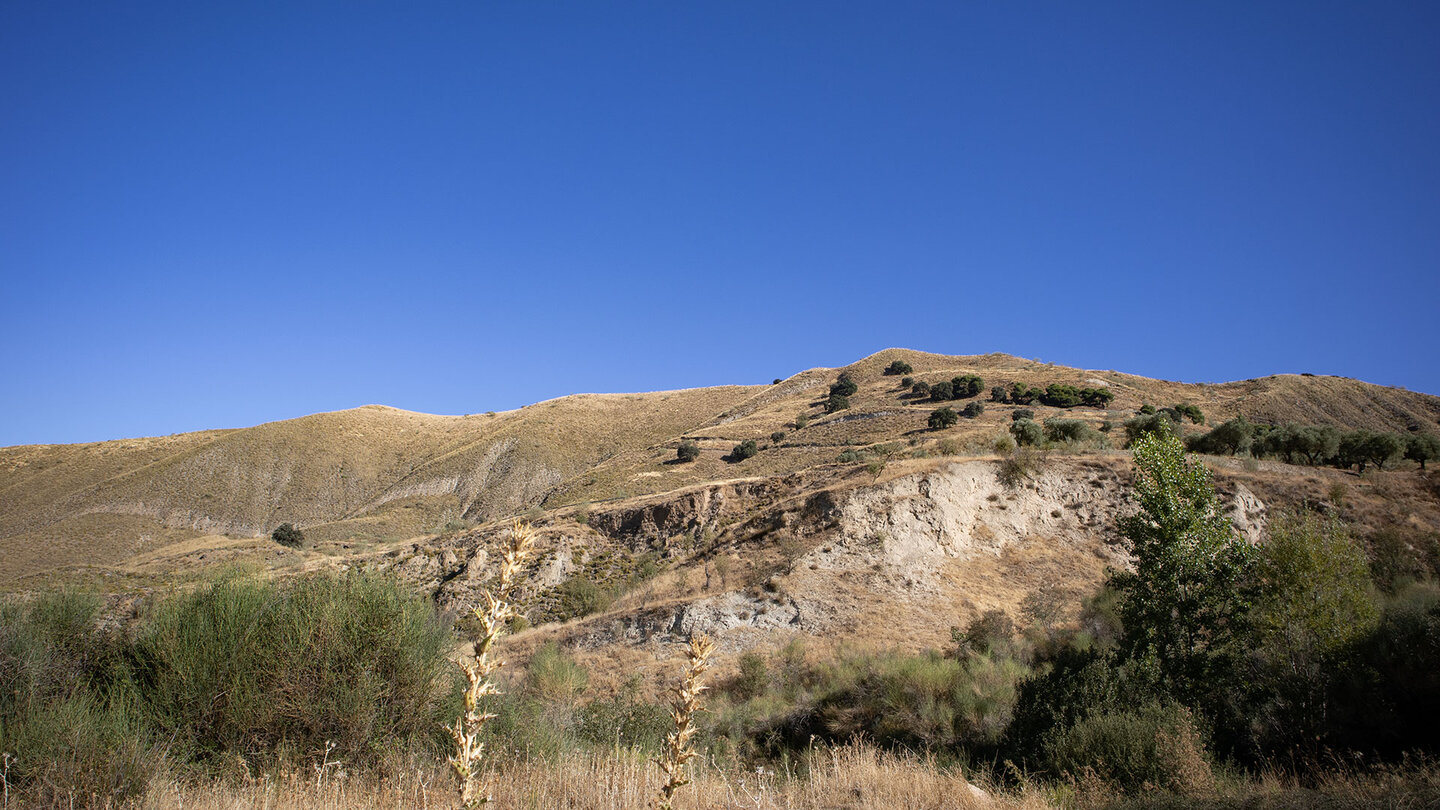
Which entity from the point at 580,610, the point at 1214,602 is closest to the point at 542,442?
the point at 580,610

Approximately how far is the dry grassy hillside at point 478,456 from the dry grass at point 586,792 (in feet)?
97.2

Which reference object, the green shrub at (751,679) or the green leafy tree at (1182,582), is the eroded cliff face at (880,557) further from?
the green leafy tree at (1182,582)

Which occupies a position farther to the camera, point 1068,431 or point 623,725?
point 1068,431

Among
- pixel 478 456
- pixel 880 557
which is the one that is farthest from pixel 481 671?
pixel 478 456

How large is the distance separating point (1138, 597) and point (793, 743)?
349 inches

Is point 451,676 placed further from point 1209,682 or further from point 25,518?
point 25,518

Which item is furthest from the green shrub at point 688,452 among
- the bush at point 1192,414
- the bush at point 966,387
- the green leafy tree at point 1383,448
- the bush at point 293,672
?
the bush at point 293,672

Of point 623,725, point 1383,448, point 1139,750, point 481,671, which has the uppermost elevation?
point 1383,448

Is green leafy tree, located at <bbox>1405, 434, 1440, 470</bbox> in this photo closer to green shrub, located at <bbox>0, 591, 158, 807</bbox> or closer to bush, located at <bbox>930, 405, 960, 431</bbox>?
bush, located at <bbox>930, 405, 960, 431</bbox>

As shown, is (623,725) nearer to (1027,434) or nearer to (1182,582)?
(1182,582)

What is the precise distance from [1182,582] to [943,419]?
31999 millimetres

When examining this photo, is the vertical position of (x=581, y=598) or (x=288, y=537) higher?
(x=288, y=537)

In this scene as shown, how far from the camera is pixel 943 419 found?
47.2 meters

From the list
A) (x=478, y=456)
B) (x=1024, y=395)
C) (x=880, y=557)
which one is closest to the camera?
(x=880, y=557)
